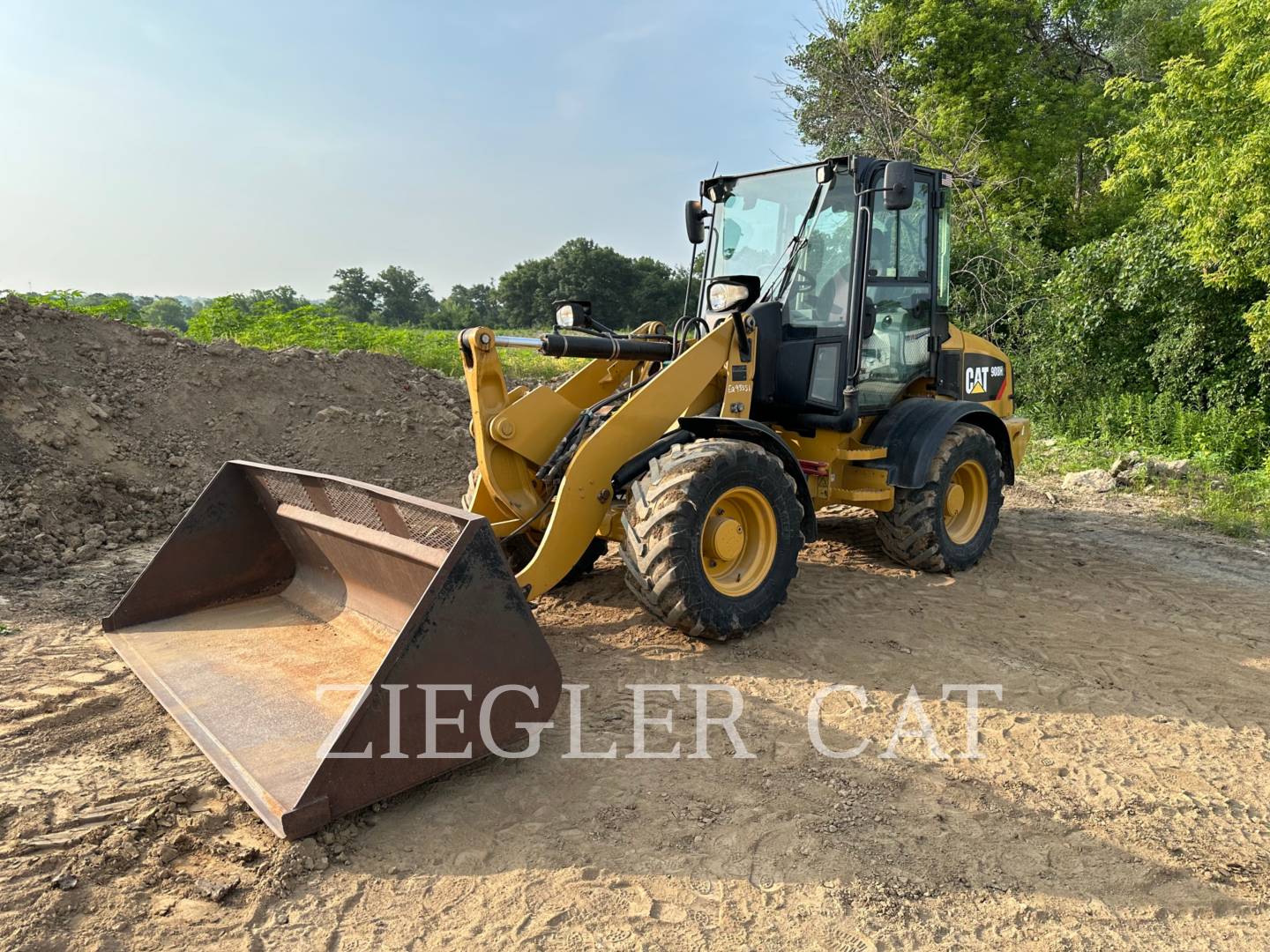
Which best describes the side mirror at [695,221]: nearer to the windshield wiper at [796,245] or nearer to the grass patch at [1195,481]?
the windshield wiper at [796,245]

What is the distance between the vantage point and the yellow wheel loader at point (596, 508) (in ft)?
9.59

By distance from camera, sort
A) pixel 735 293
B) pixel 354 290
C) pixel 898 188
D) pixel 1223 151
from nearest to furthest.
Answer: pixel 898 188 < pixel 735 293 < pixel 1223 151 < pixel 354 290

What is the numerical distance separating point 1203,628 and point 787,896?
3.88m

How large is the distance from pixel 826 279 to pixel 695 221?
47.1 inches

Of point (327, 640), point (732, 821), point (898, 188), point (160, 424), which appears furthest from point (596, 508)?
point (160, 424)

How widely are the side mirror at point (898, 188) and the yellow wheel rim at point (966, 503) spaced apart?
2.19 meters

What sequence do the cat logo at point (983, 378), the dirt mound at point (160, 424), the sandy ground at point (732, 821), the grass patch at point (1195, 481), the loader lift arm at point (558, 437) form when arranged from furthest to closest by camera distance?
the grass patch at point (1195, 481) → the dirt mound at point (160, 424) → the cat logo at point (983, 378) → the loader lift arm at point (558, 437) → the sandy ground at point (732, 821)

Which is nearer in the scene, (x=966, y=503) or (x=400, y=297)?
(x=966, y=503)

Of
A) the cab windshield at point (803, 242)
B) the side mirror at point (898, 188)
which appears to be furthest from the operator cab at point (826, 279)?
the side mirror at point (898, 188)

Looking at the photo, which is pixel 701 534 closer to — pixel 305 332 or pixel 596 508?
pixel 596 508

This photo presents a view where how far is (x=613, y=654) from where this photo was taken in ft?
14.1

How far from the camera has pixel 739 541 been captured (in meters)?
4.41

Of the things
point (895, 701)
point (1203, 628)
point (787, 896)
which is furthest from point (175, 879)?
point (1203, 628)

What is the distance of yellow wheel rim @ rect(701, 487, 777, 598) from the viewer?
430cm
